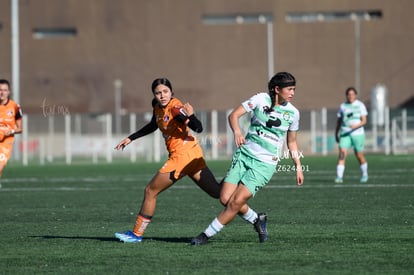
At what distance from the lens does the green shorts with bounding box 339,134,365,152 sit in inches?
945

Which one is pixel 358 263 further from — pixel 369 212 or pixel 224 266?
pixel 369 212

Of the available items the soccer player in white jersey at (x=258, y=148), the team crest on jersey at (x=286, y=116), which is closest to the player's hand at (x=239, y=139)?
the soccer player in white jersey at (x=258, y=148)

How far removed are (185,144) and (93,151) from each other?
37.5 metres

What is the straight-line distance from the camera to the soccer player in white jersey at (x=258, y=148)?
11.0 m

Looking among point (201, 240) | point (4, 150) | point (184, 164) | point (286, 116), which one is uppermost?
point (286, 116)

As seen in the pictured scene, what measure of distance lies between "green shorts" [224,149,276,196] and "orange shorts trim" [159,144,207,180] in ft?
1.84

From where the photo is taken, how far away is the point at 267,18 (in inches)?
2499

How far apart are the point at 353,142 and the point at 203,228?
37.6ft

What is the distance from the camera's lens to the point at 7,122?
60.2 feet

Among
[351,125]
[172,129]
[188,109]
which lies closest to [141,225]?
[172,129]

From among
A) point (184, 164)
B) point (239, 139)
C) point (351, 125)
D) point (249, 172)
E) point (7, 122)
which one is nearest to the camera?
point (239, 139)

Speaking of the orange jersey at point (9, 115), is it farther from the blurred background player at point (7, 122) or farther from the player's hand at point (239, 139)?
the player's hand at point (239, 139)

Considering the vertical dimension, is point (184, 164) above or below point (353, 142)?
above

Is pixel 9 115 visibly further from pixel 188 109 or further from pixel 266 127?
pixel 266 127
